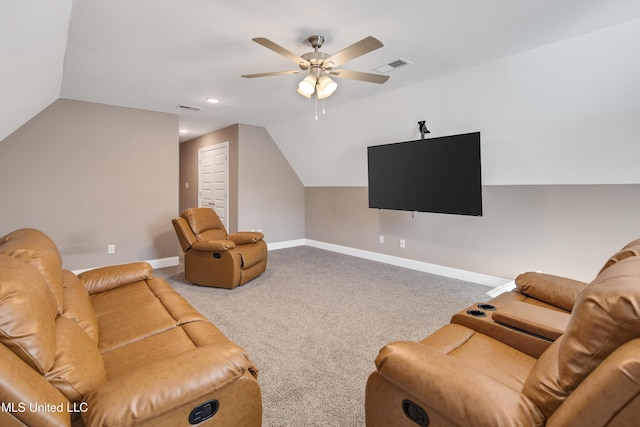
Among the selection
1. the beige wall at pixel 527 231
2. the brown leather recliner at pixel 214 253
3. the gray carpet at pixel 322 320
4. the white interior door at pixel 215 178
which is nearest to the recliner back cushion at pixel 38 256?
the gray carpet at pixel 322 320

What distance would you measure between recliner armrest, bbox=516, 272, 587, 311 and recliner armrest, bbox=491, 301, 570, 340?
1.40 ft

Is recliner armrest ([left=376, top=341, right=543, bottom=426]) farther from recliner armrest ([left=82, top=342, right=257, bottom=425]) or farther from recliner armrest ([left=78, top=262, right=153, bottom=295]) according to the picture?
recliner armrest ([left=78, top=262, right=153, bottom=295])

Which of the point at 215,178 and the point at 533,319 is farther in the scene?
the point at 215,178

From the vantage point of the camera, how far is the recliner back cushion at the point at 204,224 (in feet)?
14.2

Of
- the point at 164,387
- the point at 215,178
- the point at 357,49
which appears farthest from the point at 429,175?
the point at 215,178

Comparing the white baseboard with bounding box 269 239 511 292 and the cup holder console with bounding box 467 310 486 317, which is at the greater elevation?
the cup holder console with bounding box 467 310 486 317

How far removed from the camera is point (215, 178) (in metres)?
6.77

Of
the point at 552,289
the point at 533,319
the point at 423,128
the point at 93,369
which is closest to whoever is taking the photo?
the point at 93,369

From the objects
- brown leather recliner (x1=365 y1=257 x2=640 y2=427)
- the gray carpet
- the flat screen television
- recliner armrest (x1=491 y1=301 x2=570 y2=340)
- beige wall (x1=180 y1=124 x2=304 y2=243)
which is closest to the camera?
brown leather recliner (x1=365 y1=257 x2=640 y2=427)

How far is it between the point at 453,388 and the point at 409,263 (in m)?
4.00

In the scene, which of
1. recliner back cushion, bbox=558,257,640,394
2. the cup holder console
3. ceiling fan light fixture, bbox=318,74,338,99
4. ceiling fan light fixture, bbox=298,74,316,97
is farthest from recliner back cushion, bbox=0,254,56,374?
ceiling fan light fixture, bbox=318,74,338,99

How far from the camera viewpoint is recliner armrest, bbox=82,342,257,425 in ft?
3.22

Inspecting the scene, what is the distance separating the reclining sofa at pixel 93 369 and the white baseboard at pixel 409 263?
3368 millimetres

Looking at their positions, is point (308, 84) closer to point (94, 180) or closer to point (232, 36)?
point (232, 36)
